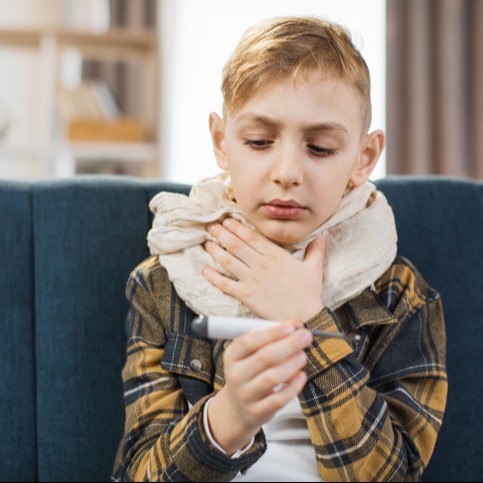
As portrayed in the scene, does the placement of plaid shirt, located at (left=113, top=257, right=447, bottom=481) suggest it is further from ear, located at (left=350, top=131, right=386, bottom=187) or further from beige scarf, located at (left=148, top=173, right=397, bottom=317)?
ear, located at (left=350, top=131, right=386, bottom=187)

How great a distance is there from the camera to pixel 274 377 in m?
0.68

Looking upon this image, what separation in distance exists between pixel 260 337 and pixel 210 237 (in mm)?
359

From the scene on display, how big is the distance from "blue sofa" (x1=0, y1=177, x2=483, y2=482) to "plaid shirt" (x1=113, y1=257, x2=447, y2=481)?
0.16 m

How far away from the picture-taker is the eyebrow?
902 mm

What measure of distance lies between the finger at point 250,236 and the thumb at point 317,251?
52 millimetres

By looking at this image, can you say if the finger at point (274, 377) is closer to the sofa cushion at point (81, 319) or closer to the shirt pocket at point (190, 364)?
the shirt pocket at point (190, 364)

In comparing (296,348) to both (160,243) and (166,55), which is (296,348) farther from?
(166,55)

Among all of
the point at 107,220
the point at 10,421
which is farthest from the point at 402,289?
the point at 10,421

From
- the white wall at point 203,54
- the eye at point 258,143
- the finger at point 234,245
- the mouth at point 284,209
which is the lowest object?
the finger at point 234,245

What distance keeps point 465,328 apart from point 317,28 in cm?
56

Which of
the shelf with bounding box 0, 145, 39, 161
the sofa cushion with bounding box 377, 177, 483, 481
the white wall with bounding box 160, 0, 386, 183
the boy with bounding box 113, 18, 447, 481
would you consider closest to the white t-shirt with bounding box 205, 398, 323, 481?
the boy with bounding box 113, 18, 447, 481

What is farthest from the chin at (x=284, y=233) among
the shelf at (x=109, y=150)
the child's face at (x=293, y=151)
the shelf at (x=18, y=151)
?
the shelf at (x=18, y=151)

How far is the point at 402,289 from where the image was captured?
1041 millimetres

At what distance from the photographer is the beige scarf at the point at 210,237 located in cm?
98
